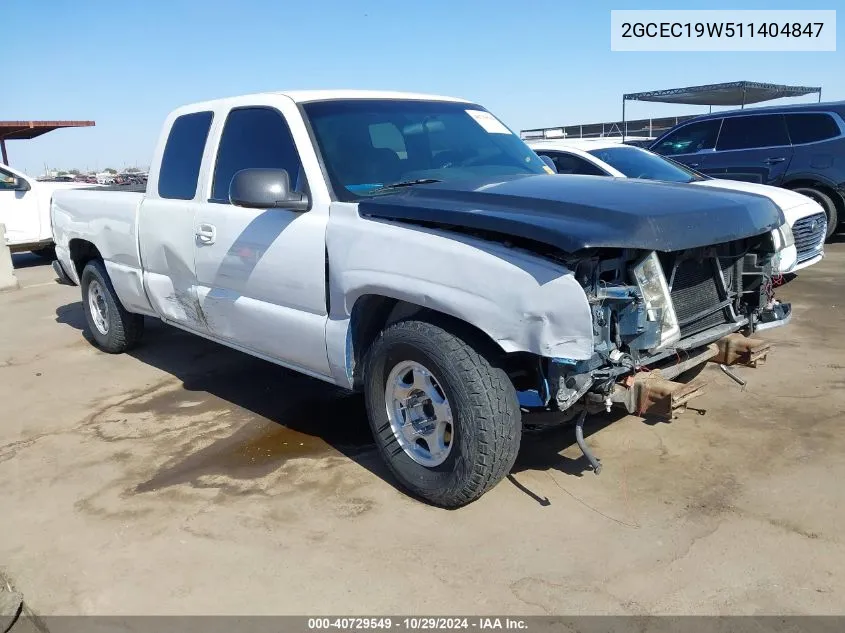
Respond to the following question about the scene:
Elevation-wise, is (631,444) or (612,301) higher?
(612,301)

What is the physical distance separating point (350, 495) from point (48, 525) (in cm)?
144

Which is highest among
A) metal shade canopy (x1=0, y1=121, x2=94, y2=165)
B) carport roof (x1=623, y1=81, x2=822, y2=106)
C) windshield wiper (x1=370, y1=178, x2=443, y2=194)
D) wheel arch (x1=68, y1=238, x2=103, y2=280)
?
metal shade canopy (x1=0, y1=121, x2=94, y2=165)

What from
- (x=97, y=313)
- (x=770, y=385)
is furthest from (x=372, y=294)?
(x=97, y=313)

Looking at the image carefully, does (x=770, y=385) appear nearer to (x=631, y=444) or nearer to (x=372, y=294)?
(x=631, y=444)

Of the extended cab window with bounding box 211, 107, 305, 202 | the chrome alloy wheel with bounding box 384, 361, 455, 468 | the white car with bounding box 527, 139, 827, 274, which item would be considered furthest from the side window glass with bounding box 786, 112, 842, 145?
the chrome alloy wheel with bounding box 384, 361, 455, 468

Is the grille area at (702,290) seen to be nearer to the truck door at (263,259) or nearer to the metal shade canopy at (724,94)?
the truck door at (263,259)

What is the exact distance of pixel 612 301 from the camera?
2.80 meters

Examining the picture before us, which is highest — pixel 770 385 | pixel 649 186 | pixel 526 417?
pixel 649 186

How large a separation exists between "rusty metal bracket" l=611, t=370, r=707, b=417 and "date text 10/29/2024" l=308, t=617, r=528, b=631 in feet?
3.24

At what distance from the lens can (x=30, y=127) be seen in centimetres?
1812

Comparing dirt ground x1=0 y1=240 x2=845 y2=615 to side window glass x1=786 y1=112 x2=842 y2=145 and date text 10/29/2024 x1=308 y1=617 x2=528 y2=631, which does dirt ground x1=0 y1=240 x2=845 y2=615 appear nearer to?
date text 10/29/2024 x1=308 y1=617 x2=528 y2=631

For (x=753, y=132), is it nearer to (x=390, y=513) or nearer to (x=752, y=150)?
(x=752, y=150)

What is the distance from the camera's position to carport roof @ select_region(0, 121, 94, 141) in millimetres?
17984

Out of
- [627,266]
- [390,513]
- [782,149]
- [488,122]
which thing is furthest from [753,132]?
[390,513]
